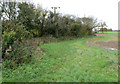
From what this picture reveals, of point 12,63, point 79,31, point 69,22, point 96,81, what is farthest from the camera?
point 79,31

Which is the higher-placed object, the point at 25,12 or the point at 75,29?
the point at 25,12

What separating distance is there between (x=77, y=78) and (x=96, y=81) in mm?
557

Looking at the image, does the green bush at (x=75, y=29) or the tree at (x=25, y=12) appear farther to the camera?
the green bush at (x=75, y=29)

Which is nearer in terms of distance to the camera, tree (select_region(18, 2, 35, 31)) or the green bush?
tree (select_region(18, 2, 35, 31))

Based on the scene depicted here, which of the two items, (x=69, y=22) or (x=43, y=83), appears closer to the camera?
(x=43, y=83)

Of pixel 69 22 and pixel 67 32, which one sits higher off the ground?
pixel 69 22

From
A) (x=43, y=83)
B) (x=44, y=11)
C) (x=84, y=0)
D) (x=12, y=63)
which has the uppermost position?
(x=44, y=11)

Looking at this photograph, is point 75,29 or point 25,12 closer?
point 25,12

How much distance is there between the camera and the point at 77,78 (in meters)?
2.71

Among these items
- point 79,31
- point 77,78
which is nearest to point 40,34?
point 79,31

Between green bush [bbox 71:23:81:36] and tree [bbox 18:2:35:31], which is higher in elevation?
tree [bbox 18:2:35:31]

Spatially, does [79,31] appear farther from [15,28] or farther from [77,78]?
[77,78]

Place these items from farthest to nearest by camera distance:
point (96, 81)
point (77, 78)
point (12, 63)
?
point (12, 63), point (77, 78), point (96, 81)

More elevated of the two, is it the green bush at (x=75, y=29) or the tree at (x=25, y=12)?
the tree at (x=25, y=12)
